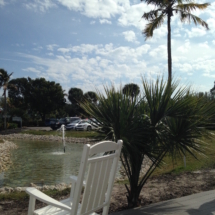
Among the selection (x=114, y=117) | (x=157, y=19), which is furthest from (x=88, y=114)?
(x=157, y=19)

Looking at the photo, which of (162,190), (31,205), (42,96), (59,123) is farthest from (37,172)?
(42,96)

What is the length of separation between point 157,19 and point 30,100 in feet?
125

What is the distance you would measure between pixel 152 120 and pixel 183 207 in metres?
1.43

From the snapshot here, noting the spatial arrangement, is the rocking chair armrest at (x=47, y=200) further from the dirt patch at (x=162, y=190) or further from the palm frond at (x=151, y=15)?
the palm frond at (x=151, y=15)

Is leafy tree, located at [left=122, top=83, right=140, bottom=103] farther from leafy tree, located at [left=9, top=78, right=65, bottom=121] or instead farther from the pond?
leafy tree, located at [left=9, top=78, right=65, bottom=121]

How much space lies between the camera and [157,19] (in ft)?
63.7

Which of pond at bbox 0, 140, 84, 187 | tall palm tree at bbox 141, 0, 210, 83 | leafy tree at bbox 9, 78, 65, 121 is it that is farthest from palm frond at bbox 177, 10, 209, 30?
leafy tree at bbox 9, 78, 65, 121

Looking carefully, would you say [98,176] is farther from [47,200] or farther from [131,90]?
[131,90]

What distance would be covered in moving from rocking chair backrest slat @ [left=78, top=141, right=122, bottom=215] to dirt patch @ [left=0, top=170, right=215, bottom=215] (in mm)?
1549

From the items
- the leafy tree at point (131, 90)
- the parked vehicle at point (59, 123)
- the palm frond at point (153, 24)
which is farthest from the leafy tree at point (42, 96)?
the leafy tree at point (131, 90)

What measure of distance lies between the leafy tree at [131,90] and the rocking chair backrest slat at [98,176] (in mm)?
1579

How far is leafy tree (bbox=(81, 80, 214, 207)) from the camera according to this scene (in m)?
4.16

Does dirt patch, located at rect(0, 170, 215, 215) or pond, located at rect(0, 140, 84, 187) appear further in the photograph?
pond, located at rect(0, 140, 84, 187)

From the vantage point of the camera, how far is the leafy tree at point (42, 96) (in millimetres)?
51719
